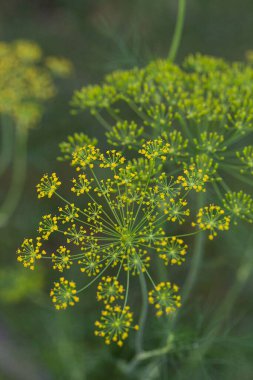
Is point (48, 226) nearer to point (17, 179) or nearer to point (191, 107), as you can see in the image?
point (191, 107)

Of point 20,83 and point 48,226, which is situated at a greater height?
point 20,83

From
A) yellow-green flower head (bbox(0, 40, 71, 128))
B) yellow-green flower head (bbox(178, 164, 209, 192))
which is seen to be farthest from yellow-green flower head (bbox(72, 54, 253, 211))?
yellow-green flower head (bbox(0, 40, 71, 128))

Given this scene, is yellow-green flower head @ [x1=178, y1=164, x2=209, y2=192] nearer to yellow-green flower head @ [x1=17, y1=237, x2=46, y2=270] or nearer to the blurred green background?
yellow-green flower head @ [x1=17, y1=237, x2=46, y2=270]

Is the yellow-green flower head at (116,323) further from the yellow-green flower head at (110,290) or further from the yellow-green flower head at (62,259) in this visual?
the yellow-green flower head at (62,259)

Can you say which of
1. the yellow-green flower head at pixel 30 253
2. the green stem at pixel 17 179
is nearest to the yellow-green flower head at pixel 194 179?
the yellow-green flower head at pixel 30 253

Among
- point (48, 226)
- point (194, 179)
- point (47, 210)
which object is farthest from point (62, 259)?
point (47, 210)

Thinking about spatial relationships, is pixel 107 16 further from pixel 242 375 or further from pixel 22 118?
pixel 242 375

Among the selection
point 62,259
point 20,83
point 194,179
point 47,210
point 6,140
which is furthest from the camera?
point 47,210
